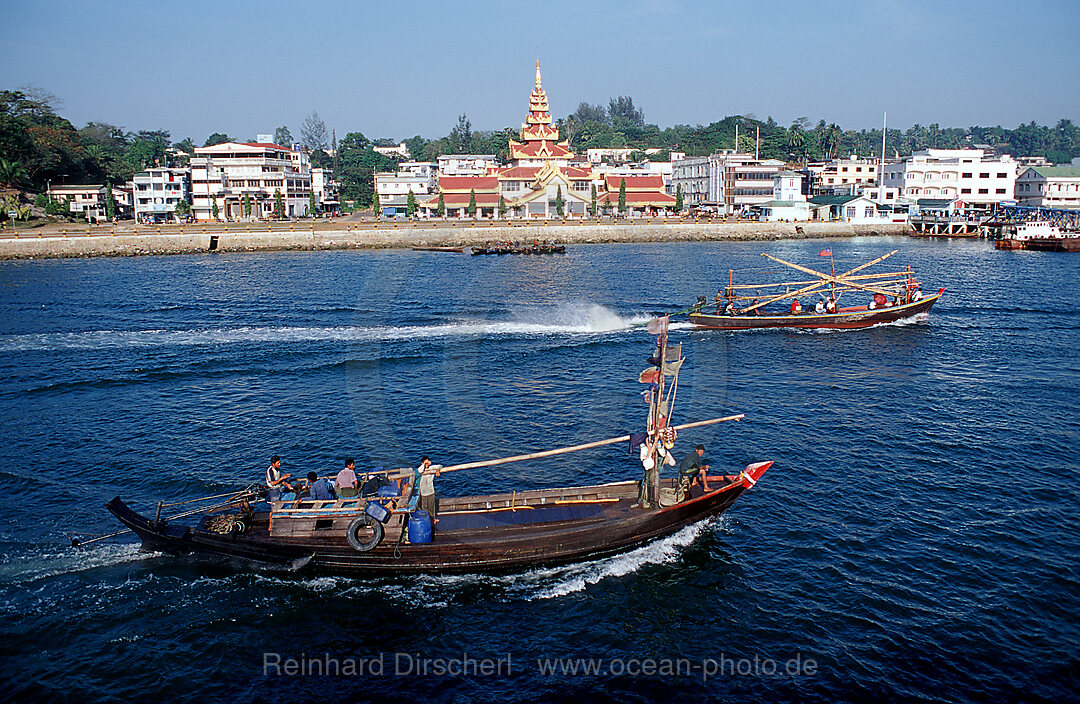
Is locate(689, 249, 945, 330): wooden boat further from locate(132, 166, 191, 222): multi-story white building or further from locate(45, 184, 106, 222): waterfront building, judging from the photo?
locate(45, 184, 106, 222): waterfront building

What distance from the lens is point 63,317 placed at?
54562 millimetres

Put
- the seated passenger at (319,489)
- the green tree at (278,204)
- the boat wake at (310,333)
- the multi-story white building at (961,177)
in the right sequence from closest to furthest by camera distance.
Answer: the seated passenger at (319,489), the boat wake at (310,333), the multi-story white building at (961,177), the green tree at (278,204)

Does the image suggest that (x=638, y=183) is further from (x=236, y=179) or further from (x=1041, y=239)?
(x=236, y=179)

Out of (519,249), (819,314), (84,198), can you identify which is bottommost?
(819,314)

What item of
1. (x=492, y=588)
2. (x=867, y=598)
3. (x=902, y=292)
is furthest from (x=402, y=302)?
(x=867, y=598)

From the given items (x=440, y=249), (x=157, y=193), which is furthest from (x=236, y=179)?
(x=440, y=249)

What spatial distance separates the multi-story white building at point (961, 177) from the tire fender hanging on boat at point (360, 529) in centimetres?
12662

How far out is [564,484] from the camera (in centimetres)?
2641

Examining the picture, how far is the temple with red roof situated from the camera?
5113 inches

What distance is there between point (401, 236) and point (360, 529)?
293 ft

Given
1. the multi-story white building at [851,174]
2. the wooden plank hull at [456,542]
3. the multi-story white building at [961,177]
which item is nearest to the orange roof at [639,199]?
the multi-story white building at [851,174]

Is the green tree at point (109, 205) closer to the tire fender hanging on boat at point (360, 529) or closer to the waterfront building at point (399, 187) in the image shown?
the waterfront building at point (399, 187)

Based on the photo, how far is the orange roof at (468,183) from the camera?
133 metres

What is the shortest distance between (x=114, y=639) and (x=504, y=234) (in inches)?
3764
